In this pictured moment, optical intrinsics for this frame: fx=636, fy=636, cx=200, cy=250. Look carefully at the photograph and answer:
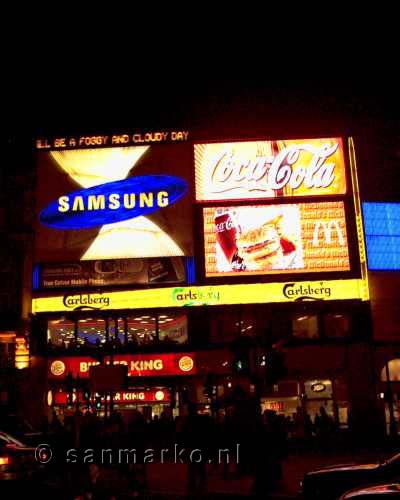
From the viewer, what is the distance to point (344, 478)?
9570mm

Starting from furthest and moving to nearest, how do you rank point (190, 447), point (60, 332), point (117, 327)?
point (60, 332) < point (117, 327) < point (190, 447)

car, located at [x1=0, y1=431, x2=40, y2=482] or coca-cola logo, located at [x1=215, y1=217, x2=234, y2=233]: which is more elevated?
→ coca-cola logo, located at [x1=215, y1=217, x2=234, y2=233]

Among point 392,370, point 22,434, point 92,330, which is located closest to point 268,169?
point 392,370

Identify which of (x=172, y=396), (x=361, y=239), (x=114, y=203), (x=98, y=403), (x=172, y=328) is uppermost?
(x=114, y=203)

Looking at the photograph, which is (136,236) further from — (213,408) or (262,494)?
(262,494)

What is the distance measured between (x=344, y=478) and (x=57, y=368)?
19890mm

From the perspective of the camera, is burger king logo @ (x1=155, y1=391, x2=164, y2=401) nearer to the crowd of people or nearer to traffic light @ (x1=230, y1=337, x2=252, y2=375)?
the crowd of people

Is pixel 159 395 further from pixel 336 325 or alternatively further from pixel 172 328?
pixel 336 325

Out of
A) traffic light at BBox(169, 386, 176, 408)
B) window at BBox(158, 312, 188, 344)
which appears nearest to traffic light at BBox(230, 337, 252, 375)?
window at BBox(158, 312, 188, 344)

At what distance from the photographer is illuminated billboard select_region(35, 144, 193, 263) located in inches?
1079

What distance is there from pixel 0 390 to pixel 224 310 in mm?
11652

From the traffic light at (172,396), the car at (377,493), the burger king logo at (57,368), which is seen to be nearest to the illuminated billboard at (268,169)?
the traffic light at (172,396)

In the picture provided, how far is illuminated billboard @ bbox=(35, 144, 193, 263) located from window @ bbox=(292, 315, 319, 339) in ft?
19.6

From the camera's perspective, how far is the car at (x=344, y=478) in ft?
30.2
